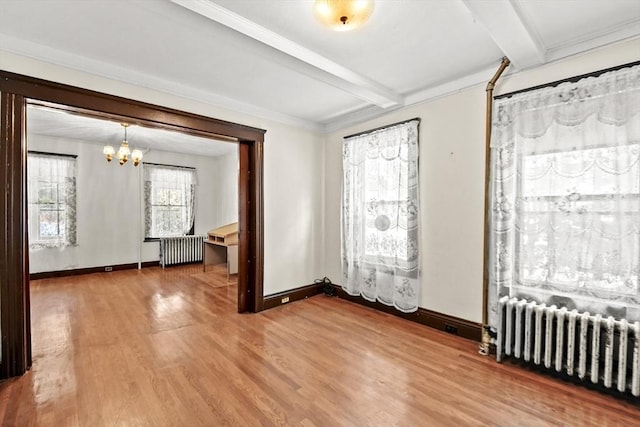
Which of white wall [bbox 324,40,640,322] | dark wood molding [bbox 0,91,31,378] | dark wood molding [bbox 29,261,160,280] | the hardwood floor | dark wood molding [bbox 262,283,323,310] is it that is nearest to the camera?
the hardwood floor

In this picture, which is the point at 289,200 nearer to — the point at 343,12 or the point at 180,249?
the point at 343,12

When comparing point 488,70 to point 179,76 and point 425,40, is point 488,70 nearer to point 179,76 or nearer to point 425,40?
point 425,40

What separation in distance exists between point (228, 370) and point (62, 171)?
579 centimetres

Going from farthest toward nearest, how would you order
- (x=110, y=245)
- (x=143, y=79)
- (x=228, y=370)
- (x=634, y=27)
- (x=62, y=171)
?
(x=110, y=245) < (x=62, y=171) < (x=143, y=79) < (x=228, y=370) < (x=634, y=27)

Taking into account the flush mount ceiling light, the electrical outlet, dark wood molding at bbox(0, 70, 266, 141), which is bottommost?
the electrical outlet

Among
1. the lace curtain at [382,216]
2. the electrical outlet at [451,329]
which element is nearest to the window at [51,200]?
the lace curtain at [382,216]

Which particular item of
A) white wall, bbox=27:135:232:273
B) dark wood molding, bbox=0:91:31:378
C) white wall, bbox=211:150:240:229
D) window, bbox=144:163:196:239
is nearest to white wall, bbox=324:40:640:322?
dark wood molding, bbox=0:91:31:378

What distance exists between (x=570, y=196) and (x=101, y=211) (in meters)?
7.65

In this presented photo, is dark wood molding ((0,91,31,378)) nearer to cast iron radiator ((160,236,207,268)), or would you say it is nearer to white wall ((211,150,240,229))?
cast iron radiator ((160,236,207,268))

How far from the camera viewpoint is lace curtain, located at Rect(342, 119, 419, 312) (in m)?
3.31

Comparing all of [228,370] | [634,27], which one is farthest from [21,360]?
[634,27]

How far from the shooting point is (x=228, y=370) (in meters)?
2.32

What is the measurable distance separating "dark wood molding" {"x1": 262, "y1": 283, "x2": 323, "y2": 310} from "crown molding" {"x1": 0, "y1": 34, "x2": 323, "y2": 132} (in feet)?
8.23

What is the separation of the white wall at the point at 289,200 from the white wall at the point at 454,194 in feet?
5.25
